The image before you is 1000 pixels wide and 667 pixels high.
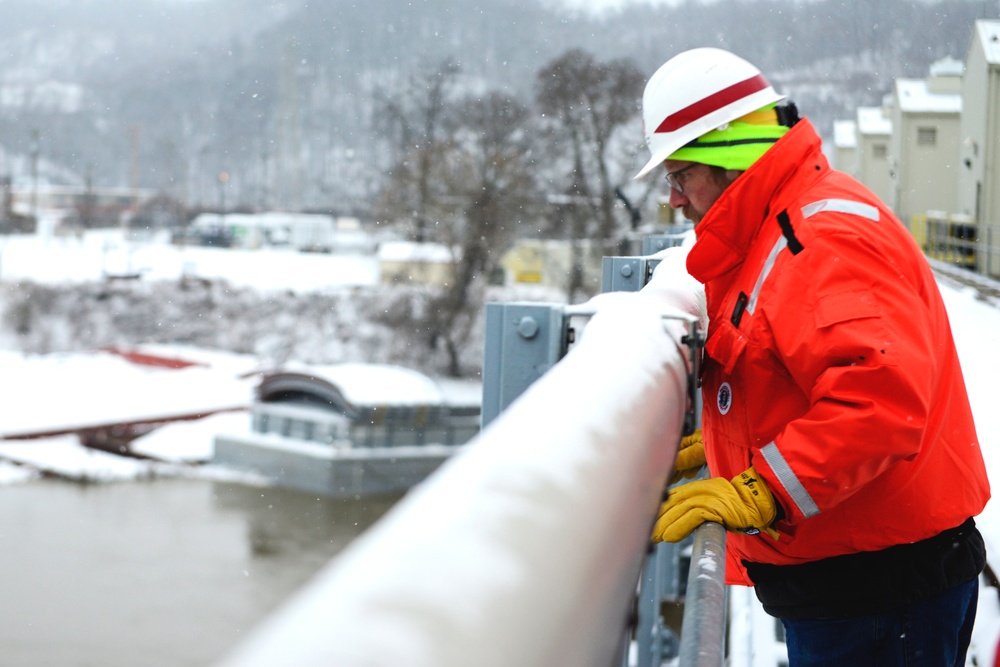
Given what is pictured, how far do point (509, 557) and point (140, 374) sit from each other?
5017 centimetres

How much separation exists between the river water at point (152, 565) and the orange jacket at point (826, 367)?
21860 millimetres

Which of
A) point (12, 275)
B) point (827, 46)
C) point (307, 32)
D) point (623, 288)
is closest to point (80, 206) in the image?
point (12, 275)

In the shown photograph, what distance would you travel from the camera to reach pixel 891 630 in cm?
192

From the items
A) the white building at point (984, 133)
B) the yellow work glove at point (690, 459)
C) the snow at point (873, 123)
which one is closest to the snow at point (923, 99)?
the snow at point (873, 123)

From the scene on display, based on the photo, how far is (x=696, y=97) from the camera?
2014 mm

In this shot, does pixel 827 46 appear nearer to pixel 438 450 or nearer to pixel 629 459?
pixel 438 450

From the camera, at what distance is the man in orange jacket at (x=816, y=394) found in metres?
1.58

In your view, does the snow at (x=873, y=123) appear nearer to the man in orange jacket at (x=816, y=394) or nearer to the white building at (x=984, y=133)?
the white building at (x=984, y=133)

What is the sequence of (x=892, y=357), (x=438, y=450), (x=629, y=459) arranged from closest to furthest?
(x=629, y=459) < (x=892, y=357) < (x=438, y=450)

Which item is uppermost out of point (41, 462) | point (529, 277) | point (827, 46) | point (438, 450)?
point (827, 46)

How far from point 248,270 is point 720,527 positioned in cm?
6434

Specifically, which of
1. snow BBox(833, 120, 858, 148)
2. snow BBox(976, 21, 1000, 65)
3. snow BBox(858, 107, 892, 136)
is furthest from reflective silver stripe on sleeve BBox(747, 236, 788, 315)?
snow BBox(833, 120, 858, 148)

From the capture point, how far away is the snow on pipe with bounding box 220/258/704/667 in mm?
563

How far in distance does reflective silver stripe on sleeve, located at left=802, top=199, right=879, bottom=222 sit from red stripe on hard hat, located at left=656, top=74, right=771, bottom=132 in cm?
33
